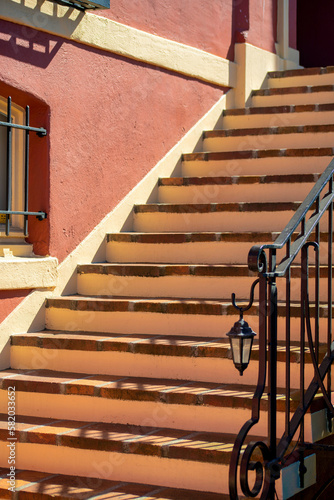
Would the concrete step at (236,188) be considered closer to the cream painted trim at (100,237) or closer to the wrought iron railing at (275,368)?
the cream painted trim at (100,237)

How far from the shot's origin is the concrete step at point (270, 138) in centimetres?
662

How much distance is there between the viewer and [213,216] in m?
6.10

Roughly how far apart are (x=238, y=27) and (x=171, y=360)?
4330 mm

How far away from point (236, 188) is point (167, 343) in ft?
6.34

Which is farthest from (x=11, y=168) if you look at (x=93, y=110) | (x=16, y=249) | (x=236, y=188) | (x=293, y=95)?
(x=293, y=95)

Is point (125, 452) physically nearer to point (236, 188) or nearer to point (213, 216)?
point (213, 216)

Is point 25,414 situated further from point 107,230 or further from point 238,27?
point 238,27

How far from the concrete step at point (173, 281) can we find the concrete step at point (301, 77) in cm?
308

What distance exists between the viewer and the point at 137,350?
4.86 meters

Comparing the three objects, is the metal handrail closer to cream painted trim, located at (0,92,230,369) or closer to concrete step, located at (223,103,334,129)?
cream painted trim, located at (0,92,230,369)

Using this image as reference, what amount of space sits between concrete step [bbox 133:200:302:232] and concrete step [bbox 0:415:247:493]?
2.01 metres

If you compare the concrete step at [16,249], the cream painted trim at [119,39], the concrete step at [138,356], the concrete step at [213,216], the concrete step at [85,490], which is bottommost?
the concrete step at [85,490]

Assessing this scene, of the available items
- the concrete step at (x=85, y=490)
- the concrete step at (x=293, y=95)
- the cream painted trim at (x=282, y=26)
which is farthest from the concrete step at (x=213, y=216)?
the cream painted trim at (x=282, y=26)

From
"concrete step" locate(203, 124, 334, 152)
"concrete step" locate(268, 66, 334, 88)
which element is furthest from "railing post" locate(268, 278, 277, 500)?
"concrete step" locate(268, 66, 334, 88)
